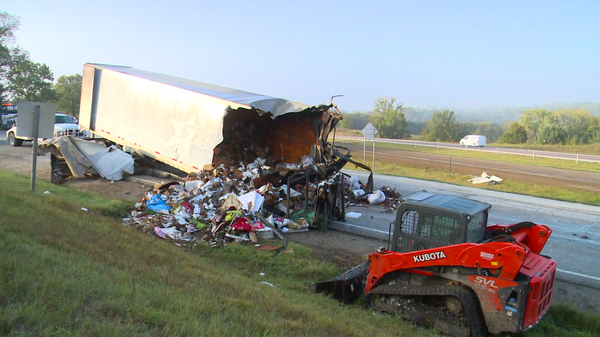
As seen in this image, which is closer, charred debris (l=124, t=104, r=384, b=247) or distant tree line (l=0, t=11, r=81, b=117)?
charred debris (l=124, t=104, r=384, b=247)

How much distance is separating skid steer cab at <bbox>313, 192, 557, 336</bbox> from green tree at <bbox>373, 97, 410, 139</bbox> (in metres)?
66.2

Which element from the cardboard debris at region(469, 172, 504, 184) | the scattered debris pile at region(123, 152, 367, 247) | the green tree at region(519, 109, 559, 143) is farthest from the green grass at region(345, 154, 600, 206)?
the green tree at region(519, 109, 559, 143)

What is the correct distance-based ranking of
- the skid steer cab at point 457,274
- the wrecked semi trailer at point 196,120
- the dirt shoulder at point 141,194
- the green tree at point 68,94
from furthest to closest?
the green tree at point 68,94 < the wrecked semi trailer at point 196,120 < the dirt shoulder at point 141,194 < the skid steer cab at point 457,274

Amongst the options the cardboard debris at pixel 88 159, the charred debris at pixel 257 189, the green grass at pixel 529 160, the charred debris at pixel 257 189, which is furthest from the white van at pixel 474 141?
the cardboard debris at pixel 88 159

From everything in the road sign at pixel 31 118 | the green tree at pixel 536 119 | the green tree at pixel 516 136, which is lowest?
the road sign at pixel 31 118

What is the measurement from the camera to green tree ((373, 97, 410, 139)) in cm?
7194

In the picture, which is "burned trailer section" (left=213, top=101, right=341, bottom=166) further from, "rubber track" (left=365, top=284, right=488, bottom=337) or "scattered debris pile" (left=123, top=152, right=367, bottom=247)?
"rubber track" (left=365, top=284, right=488, bottom=337)

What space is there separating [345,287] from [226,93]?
349 inches

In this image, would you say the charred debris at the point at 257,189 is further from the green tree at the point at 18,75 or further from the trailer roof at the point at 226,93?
the green tree at the point at 18,75

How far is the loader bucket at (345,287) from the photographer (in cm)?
645

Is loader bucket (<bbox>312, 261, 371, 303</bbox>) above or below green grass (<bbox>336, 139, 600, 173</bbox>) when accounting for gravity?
below

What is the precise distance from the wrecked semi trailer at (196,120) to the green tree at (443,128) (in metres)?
59.9

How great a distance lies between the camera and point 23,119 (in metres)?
9.53

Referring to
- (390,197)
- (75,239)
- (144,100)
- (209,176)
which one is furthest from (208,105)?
(75,239)
